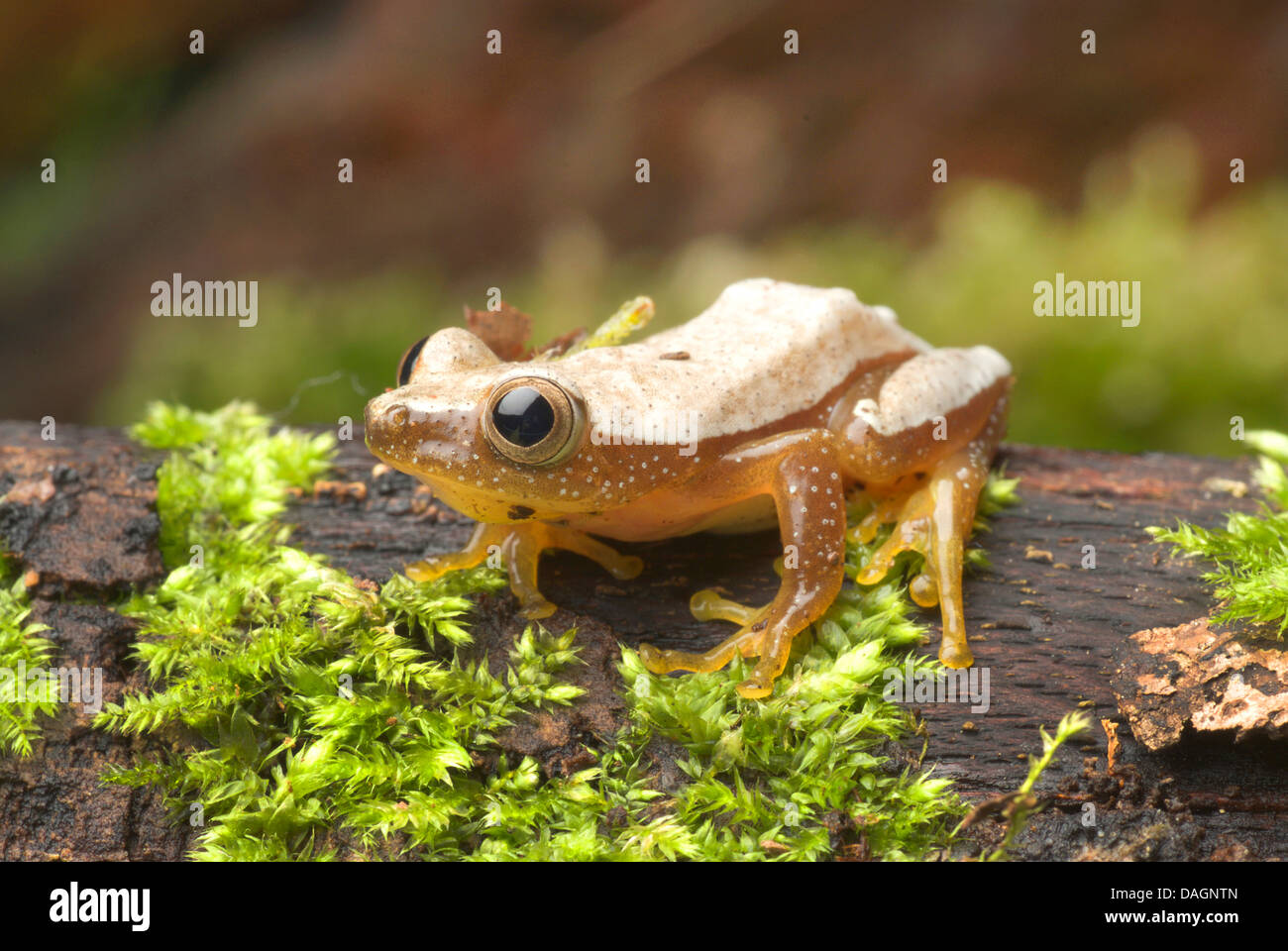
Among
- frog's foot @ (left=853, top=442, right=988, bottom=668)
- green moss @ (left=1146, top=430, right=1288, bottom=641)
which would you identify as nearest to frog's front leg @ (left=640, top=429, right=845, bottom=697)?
frog's foot @ (left=853, top=442, right=988, bottom=668)

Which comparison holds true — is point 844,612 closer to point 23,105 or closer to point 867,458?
point 867,458

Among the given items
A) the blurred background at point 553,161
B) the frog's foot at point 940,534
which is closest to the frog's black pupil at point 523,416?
the frog's foot at point 940,534

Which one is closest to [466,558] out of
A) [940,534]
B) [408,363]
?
[408,363]

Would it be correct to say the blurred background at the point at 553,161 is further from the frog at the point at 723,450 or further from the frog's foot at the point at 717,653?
the frog's foot at the point at 717,653

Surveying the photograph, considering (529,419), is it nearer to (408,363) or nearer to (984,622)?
(408,363)

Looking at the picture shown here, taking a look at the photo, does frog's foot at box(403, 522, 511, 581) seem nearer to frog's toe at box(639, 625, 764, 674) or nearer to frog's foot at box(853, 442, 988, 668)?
frog's toe at box(639, 625, 764, 674)

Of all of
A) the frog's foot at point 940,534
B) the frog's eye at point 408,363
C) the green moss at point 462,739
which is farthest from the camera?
the frog's eye at point 408,363

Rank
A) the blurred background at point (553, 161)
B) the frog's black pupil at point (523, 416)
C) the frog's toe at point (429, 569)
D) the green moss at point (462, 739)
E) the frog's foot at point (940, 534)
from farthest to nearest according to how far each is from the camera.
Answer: the blurred background at point (553, 161) → the frog's toe at point (429, 569) → the frog's foot at point (940, 534) → the frog's black pupil at point (523, 416) → the green moss at point (462, 739)
